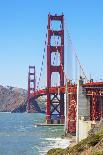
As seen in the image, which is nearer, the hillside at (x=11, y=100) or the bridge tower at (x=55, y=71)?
the bridge tower at (x=55, y=71)

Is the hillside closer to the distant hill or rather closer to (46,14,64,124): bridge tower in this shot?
the distant hill

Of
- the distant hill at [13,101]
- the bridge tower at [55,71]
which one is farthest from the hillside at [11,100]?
the bridge tower at [55,71]

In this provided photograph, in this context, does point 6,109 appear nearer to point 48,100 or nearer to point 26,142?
point 48,100

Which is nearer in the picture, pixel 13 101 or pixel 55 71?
pixel 55 71

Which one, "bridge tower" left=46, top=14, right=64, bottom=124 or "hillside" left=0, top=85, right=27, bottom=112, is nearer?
"bridge tower" left=46, top=14, right=64, bottom=124

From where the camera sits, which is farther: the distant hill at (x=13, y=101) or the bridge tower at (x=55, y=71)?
the distant hill at (x=13, y=101)

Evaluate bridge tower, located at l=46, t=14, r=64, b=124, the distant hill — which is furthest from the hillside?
bridge tower, located at l=46, t=14, r=64, b=124

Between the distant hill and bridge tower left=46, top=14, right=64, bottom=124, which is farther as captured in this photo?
the distant hill

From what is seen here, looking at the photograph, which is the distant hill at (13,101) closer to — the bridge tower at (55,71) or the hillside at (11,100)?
the hillside at (11,100)

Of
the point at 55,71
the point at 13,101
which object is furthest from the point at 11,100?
the point at 55,71

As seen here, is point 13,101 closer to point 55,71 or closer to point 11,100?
point 11,100

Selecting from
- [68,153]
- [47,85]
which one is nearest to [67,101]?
[47,85]
